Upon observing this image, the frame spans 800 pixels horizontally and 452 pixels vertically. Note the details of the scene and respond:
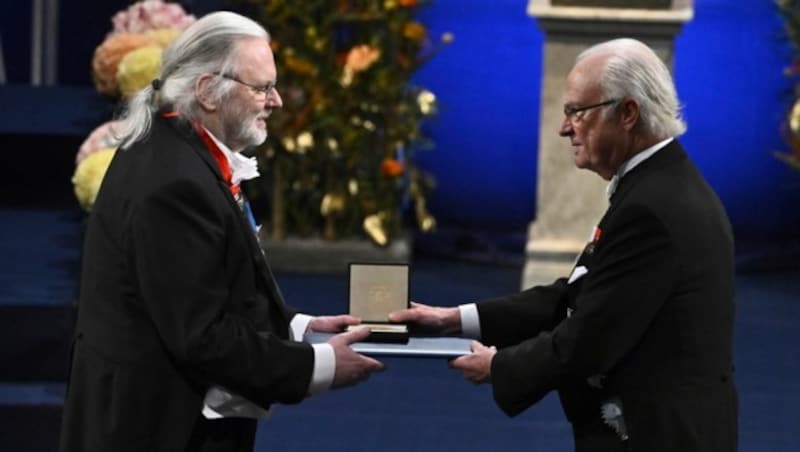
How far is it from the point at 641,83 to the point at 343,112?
5.15 meters

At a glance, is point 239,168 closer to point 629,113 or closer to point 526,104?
point 629,113

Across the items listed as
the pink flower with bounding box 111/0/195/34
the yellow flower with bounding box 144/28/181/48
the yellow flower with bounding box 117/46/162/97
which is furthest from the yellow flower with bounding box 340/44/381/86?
the yellow flower with bounding box 117/46/162/97

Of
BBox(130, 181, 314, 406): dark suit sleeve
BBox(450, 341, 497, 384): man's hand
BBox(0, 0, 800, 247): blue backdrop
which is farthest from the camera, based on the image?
BBox(0, 0, 800, 247): blue backdrop

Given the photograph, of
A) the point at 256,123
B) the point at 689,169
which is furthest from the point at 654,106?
the point at 256,123

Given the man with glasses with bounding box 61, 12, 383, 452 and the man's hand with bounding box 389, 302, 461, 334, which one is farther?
the man's hand with bounding box 389, 302, 461, 334

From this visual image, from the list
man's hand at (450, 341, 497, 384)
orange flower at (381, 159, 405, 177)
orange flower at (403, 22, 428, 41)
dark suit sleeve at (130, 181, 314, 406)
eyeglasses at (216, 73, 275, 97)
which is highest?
eyeglasses at (216, 73, 275, 97)

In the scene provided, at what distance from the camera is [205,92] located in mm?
3484

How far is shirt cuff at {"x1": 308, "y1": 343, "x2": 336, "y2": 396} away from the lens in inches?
139

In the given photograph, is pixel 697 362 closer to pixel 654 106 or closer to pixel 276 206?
pixel 654 106

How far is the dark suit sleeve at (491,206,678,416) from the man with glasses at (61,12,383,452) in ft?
1.39

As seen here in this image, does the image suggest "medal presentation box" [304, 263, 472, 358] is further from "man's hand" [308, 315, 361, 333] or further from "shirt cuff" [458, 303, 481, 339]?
"shirt cuff" [458, 303, 481, 339]

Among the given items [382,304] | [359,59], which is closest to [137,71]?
[359,59]

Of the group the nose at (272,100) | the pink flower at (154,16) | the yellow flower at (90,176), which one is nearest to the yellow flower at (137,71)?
the yellow flower at (90,176)

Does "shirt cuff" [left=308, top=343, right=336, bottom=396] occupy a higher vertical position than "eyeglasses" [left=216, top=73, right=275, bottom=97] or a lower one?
lower
